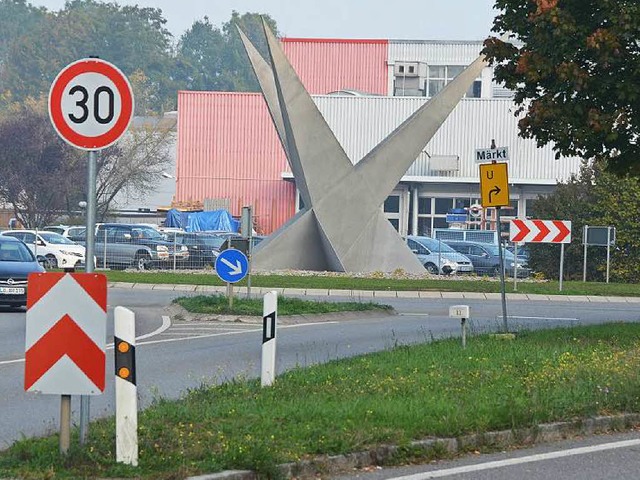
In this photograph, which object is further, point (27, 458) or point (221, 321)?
point (221, 321)

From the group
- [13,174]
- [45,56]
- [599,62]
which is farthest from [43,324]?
[45,56]

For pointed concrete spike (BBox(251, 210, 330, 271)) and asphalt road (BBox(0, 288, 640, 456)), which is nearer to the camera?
asphalt road (BBox(0, 288, 640, 456))

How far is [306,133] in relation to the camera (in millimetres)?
37688

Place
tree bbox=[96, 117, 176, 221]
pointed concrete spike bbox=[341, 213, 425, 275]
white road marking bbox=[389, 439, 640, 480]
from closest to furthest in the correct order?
1. white road marking bbox=[389, 439, 640, 480]
2. pointed concrete spike bbox=[341, 213, 425, 275]
3. tree bbox=[96, 117, 176, 221]

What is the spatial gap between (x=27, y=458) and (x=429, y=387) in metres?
4.74

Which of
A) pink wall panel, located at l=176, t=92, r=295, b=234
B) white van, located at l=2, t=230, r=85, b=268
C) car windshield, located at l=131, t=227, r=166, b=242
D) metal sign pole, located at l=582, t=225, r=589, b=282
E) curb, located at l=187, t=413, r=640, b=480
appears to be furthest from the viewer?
pink wall panel, located at l=176, t=92, r=295, b=234

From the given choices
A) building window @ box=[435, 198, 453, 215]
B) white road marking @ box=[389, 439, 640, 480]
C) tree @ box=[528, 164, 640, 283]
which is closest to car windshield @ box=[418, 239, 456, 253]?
tree @ box=[528, 164, 640, 283]

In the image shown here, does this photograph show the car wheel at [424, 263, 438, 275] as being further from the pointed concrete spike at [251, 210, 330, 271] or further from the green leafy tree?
the green leafy tree

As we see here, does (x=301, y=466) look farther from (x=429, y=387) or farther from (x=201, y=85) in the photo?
(x=201, y=85)

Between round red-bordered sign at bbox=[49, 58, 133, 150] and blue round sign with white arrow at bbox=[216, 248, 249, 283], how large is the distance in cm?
1480

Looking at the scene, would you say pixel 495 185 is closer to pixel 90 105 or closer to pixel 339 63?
pixel 90 105

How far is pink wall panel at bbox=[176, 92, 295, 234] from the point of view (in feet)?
245

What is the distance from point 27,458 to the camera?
30.0ft

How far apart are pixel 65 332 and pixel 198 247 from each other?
3621 centimetres
